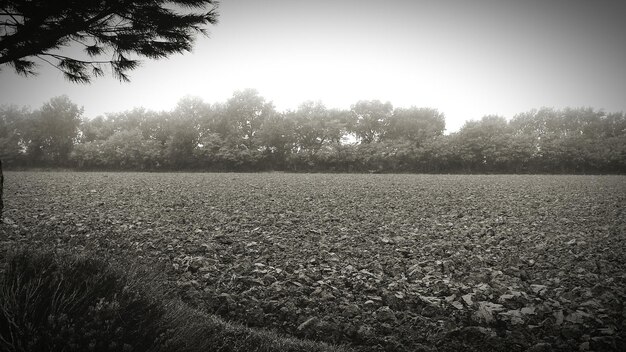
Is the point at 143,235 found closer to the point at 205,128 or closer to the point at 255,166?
the point at 255,166

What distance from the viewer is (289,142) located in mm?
45312

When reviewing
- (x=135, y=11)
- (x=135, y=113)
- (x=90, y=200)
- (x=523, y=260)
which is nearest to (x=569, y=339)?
(x=523, y=260)

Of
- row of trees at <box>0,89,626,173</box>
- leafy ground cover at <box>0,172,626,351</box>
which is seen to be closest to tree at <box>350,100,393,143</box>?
row of trees at <box>0,89,626,173</box>

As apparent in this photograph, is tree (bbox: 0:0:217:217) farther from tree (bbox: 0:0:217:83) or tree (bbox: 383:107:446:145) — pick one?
tree (bbox: 383:107:446:145)

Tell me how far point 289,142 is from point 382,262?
131 ft

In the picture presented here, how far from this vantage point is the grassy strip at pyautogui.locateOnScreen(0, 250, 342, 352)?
2213 millimetres

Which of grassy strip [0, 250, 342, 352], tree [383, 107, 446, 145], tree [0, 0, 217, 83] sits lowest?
grassy strip [0, 250, 342, 352]

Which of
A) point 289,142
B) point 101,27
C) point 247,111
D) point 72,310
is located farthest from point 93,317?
point 247,111

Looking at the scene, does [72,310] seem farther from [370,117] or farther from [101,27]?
[370,117]

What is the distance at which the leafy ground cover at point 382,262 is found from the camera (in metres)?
4.13

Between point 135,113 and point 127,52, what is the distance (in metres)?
64.5

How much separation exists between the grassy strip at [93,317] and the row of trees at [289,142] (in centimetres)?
3811

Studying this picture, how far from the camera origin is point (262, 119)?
50.2 meters

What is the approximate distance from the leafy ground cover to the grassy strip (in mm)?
868
